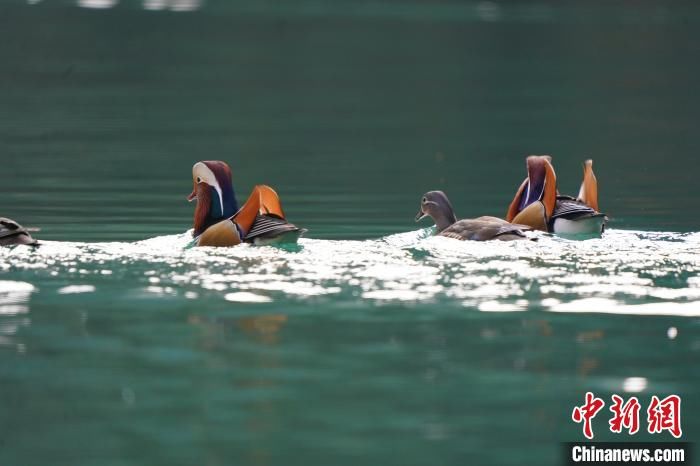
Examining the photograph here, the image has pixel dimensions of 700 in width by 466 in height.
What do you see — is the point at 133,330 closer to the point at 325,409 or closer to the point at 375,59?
the point at 325,409

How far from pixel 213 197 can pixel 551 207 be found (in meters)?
3.75

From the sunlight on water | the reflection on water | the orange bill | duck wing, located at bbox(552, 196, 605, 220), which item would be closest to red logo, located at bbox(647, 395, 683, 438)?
the sunlight on water

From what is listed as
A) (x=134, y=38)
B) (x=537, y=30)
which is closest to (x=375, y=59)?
(x=134, y=38)

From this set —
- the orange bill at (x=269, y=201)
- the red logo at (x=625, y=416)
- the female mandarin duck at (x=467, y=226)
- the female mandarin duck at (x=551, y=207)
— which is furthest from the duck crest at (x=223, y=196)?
the red logo at (x=625, y=416)

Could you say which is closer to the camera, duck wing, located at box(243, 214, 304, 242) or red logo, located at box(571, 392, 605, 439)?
red logo, located at box(571, 392, 605, 439)

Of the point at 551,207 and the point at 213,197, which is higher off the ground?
the point at 213,197

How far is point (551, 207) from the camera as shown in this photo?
1681cm

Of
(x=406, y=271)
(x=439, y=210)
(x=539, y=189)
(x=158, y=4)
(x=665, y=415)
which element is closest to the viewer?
(x=665, y=415)

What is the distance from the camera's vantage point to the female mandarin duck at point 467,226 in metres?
15.7

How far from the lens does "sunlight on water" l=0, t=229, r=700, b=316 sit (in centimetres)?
1333

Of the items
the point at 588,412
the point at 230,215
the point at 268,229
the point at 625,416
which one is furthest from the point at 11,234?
the point at 625,416

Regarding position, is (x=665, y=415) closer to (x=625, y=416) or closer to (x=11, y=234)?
(x=625, y=416)

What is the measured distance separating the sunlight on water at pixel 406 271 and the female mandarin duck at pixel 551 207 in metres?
0.27
